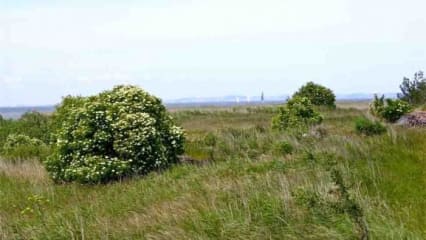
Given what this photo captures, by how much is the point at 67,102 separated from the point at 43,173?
4668 millimetres

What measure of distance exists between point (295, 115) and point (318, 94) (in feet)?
58.1

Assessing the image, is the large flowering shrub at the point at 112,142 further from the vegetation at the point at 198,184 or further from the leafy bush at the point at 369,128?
the leafy bush at the point at 369,128

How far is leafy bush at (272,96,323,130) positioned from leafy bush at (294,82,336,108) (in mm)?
14162

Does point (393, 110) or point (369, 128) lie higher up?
point (393, 110)

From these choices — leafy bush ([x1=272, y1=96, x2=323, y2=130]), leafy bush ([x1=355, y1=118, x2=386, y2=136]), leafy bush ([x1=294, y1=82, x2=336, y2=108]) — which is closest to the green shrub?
leafy bush ([x1=355, y1=118, x2=386, y2=136])

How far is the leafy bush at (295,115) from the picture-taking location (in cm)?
2170

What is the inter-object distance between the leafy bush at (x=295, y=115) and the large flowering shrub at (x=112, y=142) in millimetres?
8991

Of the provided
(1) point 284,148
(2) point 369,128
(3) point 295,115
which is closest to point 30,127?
(3) point 295,115

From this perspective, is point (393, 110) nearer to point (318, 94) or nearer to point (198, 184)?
point (198, 184)

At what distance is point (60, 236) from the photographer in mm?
7320

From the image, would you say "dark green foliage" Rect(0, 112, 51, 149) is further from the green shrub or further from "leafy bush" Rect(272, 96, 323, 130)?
the green shrub

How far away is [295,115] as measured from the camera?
73.4ft

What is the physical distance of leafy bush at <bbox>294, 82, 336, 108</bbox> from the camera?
3835cm

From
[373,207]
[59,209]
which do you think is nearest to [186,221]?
[373,207]
